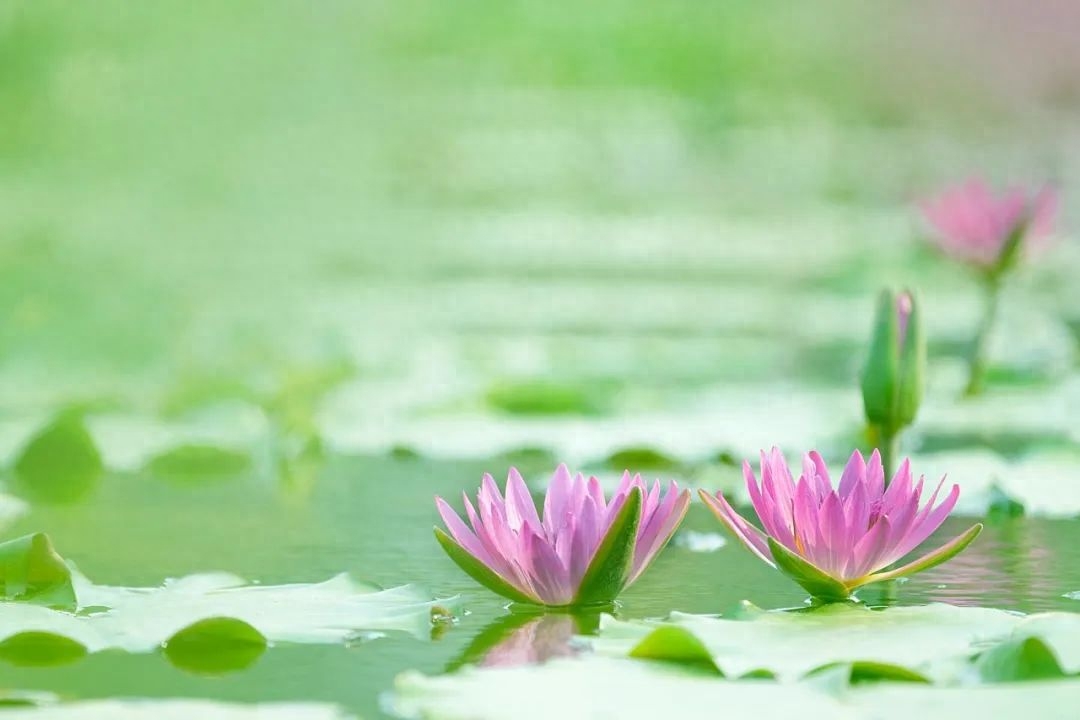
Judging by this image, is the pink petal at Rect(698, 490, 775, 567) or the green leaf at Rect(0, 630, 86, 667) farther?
the pink petal at Rect(698, 490, 775, 567)

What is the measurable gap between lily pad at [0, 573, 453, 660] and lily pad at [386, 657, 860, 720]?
Answer: 0.17 metres

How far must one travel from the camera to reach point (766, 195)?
8133 millimetres

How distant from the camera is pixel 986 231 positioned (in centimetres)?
253

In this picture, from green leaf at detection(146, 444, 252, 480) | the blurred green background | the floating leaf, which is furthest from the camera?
the floating leaf

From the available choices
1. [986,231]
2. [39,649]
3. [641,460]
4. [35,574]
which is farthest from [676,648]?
[986,231]

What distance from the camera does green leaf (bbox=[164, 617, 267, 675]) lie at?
105 centimetres

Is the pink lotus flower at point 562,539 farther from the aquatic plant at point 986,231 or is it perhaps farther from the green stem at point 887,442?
the aquatic plant at point 986,231

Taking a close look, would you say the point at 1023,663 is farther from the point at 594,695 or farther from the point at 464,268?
the point at 464,268

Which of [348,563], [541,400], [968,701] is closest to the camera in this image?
[968,701]

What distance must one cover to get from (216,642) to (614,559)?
283 millimetres

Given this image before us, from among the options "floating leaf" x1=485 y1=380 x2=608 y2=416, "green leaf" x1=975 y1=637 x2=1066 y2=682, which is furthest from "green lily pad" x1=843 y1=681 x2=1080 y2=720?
"floating leaf" x1=485 y1=380 x2=608 y2=416

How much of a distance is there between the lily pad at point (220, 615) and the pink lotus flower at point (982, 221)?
1.52 m

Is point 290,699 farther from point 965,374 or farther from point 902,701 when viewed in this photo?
point 965,374

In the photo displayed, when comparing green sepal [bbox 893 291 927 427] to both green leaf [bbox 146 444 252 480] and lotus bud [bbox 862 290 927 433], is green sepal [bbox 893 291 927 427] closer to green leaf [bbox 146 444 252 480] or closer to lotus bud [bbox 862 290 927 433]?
lotus bud [bbox 862 290 927 433]
